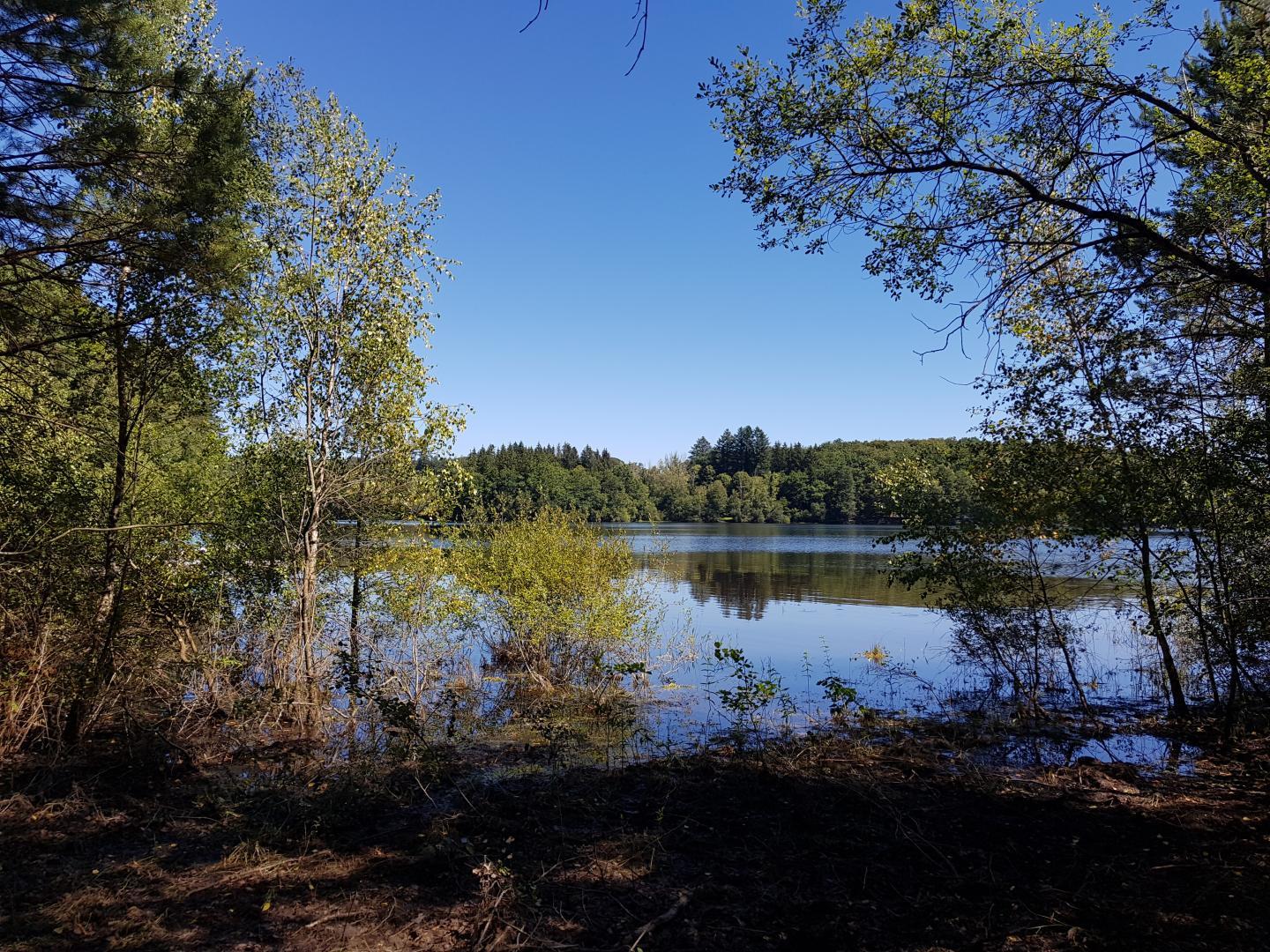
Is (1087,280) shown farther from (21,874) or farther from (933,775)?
(21,874)

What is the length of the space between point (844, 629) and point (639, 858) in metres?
15.8

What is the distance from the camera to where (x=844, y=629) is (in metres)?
19.2

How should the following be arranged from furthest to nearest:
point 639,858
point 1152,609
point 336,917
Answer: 1. point 1152,609
2. point 639,858
3. point 336,917

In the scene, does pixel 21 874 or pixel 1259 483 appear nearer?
pixel 21 874

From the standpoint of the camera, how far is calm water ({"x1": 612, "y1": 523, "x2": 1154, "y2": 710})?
1309 centimetres

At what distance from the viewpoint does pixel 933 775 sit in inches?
262

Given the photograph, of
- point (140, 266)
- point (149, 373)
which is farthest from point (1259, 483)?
point (149, 373)

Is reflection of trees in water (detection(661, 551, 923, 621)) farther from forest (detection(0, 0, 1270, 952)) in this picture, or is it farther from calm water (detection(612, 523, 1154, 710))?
forest (detection(0, 0, 1270, 952))

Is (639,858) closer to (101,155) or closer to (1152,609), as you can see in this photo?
(101,155)

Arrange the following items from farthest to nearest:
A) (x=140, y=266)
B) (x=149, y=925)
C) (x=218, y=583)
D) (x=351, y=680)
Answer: (x=218, y=583) < (x=351, y=680) < (x=140, y=266) < (x=149, y=925)

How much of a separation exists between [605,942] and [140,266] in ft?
19.4

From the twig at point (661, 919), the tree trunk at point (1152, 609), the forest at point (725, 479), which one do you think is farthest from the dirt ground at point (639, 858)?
the forest at point (725, 479)

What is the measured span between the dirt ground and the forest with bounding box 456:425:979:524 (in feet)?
145

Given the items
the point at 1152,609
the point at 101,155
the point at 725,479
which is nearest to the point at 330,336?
the point at 101,155
